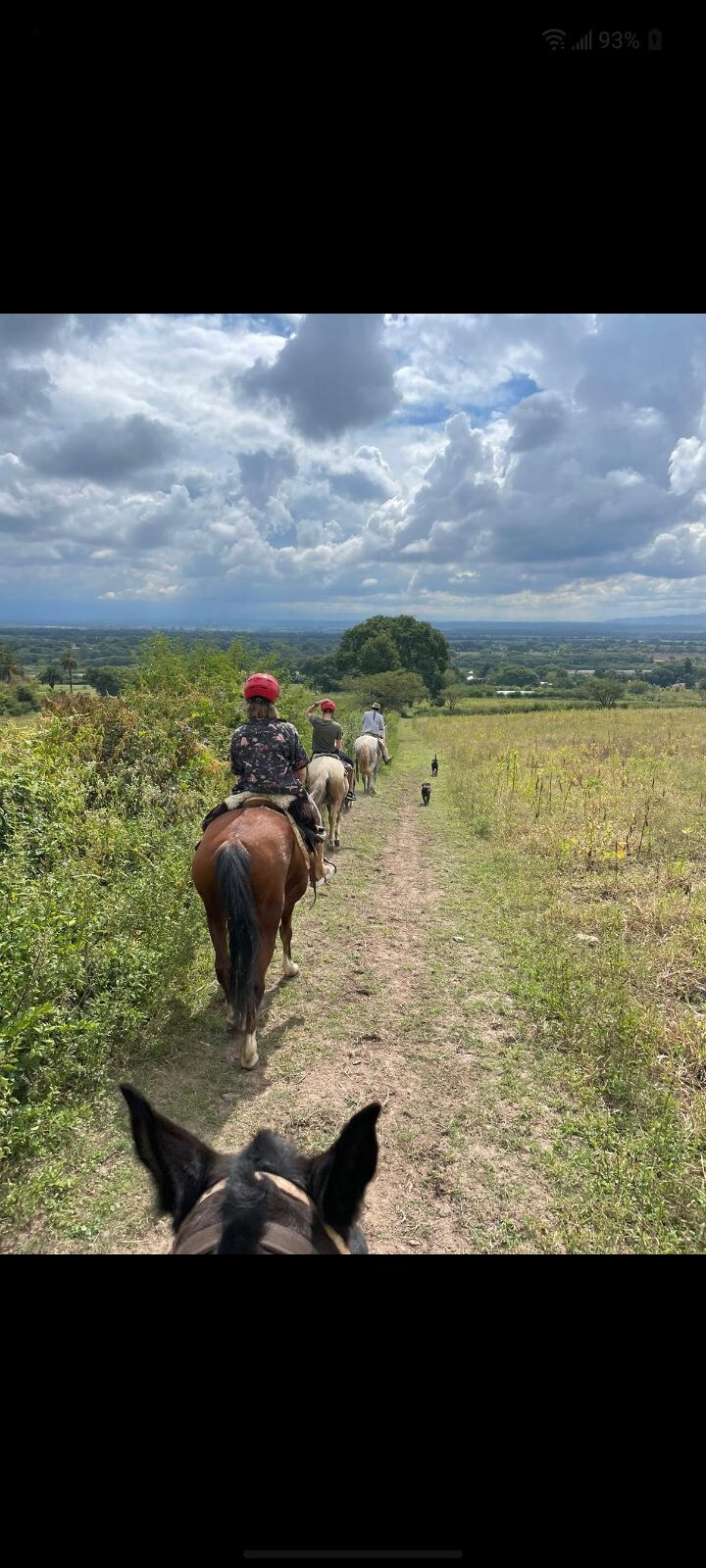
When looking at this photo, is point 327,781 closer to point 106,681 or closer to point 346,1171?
point 106,681

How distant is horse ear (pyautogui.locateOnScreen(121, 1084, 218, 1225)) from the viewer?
44.6 inches

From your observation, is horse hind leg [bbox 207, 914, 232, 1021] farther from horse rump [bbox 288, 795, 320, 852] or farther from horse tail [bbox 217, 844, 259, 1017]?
horse rump [bbox 288, 795, 320, 852]

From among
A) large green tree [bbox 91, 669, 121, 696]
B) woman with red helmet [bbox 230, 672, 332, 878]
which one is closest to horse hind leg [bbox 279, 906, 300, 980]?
woman with red helmet [bbox 230, 672, 332, 878]

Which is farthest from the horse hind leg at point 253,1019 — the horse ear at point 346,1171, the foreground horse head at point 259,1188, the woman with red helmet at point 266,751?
the horse ear at point 346,1171

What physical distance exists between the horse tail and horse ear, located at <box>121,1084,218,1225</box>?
2.25 m

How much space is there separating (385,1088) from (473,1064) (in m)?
0.58

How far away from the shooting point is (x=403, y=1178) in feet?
9.48

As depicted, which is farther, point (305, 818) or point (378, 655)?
point (378, 655)

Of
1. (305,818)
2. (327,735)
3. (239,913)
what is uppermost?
(327,735)

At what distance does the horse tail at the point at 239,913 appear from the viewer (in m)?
3.50

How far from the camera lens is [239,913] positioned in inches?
138

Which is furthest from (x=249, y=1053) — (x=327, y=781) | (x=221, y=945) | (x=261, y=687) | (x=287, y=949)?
(x=327, y=781)

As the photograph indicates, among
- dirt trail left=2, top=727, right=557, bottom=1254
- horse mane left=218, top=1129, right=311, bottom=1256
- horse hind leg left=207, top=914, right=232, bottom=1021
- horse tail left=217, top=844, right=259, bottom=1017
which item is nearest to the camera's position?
horse mane left=218, top=1129, right=311, bottom=1256

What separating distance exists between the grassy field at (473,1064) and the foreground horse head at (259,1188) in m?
0.74
